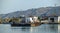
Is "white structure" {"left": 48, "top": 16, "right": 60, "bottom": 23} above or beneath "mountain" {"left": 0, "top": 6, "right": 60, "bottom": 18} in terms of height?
beneath

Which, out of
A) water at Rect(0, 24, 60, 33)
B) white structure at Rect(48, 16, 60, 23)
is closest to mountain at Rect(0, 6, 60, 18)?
white structure at Rect(48, 16, 60, 23)

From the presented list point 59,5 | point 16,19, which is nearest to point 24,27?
point 16,19

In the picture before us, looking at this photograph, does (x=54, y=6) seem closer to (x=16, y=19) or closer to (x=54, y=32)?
(x=54, y=32)

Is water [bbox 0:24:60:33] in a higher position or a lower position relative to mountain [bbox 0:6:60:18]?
lower

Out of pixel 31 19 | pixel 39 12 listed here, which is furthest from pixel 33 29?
pixel 39 12

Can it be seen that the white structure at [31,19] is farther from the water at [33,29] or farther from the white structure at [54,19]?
the white structure at [54,19]

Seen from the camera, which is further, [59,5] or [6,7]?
[6,7]

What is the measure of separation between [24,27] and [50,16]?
0.53m

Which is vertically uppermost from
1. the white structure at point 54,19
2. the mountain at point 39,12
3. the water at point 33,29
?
the mountain at point 39,12

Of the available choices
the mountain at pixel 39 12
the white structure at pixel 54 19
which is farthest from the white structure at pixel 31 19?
the white structure at pixel 54 19

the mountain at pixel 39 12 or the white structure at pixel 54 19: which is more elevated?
the mountain at pixel 39 12

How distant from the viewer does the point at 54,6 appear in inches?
97.4

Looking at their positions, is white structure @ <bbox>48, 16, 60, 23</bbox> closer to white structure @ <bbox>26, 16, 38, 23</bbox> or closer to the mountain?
the mountain

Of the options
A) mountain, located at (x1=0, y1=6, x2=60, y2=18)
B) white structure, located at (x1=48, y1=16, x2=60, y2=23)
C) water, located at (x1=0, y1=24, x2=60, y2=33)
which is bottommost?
water, located at (x1=0, y1=24, x2=60, y2=33)
